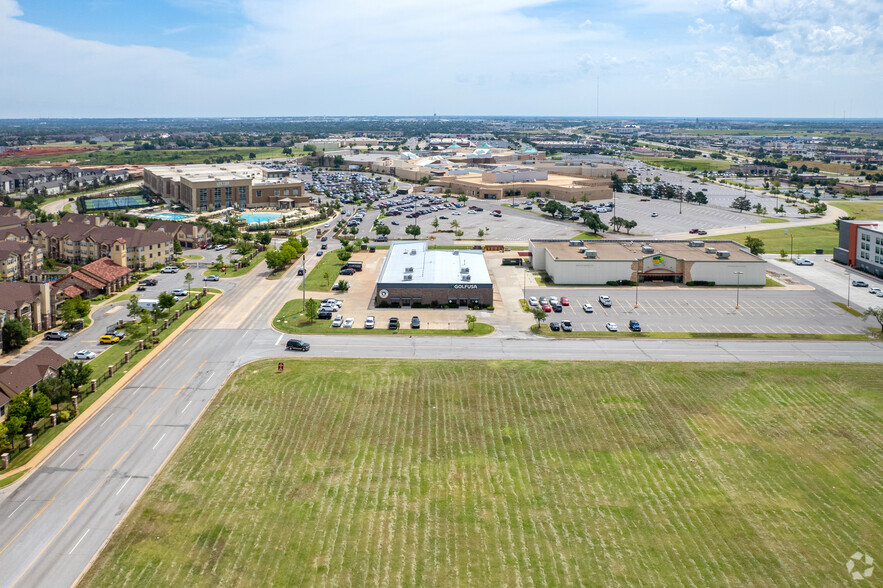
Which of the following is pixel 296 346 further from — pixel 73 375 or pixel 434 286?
pixel 434 286

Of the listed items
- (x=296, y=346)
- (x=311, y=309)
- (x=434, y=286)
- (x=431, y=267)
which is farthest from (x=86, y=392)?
(x=431, y=267)

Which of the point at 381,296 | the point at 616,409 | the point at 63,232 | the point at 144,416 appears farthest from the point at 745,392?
the point at 63,232

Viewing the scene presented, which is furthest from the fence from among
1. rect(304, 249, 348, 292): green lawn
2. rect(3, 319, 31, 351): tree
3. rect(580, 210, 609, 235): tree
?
rect(580, 210, 609, 235): tree

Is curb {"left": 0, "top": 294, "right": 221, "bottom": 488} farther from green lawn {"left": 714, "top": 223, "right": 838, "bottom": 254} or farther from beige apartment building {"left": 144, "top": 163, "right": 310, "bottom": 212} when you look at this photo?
green lawn {"left": 714, "top": 223, "right": 838, "bottom": 254}

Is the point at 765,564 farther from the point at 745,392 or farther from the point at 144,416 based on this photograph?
the point at 144,416

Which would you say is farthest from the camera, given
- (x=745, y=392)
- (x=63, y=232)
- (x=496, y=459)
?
(x=63, y=232)

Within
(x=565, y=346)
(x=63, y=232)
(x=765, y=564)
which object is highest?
(x=63, y=232)

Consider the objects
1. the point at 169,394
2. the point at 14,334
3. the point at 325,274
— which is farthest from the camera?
the point at 325,274
